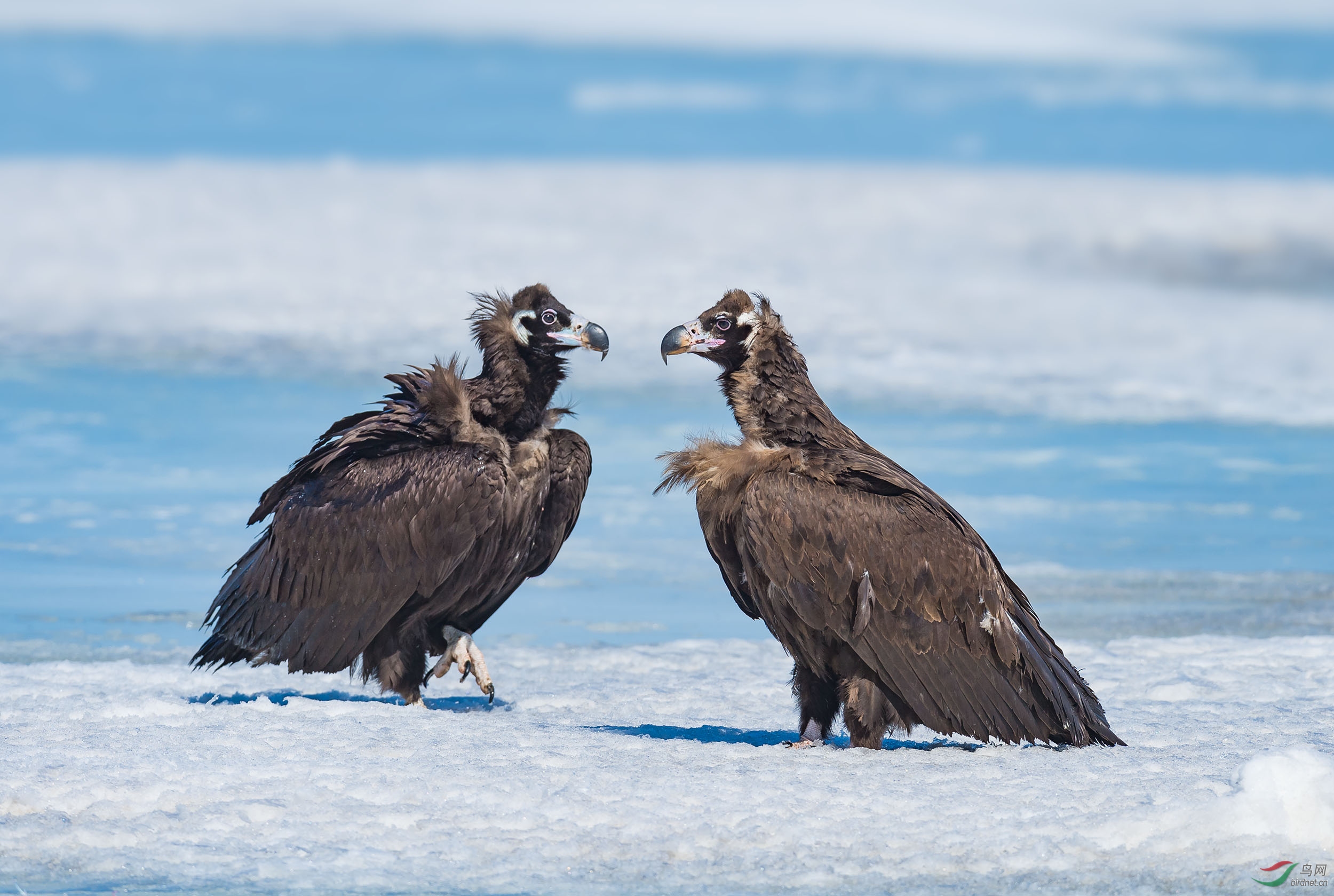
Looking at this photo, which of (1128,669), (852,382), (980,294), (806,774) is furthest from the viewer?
(980,294)

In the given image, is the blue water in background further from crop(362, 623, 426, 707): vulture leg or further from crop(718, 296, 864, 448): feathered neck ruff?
crop(718, 296, 864, 448): feathered neck ruff

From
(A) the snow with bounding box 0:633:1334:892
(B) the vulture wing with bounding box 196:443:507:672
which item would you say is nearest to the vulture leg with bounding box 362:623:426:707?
(B) the vulture wing with bounding box 196:443:507:672

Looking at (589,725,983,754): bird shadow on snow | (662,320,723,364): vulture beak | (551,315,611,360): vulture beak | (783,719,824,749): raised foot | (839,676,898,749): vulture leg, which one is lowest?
(589,725,983,754): bird shadow on snow

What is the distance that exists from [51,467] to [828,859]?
37.8 feet

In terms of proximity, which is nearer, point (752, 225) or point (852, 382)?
point (852, 382)

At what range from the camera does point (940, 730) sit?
6.71m

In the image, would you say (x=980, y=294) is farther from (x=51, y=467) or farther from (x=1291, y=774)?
(x=1291, y=774)

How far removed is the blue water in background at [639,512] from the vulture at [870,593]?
3.67m

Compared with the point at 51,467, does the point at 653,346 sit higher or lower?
higher

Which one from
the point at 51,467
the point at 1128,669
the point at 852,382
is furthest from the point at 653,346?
the point at 1128,669

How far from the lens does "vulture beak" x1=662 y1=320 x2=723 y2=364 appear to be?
732 centimetres

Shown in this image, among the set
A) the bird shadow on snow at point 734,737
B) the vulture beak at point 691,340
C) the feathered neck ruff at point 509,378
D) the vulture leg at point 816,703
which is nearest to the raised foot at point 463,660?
the bird shadow on snow at point 734,737

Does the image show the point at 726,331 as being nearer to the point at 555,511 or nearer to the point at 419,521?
the point at 555,511

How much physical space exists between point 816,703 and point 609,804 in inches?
54.4
